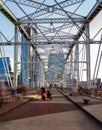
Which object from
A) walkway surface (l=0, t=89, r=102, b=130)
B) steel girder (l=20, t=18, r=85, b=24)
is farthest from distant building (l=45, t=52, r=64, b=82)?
walkway surface (l=0, t=89, r=102, b=130)

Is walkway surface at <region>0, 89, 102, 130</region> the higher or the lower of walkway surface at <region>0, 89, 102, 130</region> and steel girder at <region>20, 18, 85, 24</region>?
the lower

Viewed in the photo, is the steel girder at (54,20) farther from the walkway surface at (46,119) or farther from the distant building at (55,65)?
the distant building at (55,65)

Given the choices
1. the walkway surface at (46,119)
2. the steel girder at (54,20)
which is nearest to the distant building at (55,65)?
the steel girder at (54,20)

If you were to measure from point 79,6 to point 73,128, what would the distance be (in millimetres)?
30536

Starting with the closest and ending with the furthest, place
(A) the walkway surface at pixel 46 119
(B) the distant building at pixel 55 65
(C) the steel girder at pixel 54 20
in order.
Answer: (A) the walkway surface at pixel 46 119
(C) the steel girder at pixel 54 20
(B) the distant building at pixel 55 65

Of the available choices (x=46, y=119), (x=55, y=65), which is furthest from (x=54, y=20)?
(x=55, y=65)

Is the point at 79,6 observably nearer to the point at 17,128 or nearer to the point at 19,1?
the point at 19,1

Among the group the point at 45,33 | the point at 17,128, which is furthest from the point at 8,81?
the point at 17,128

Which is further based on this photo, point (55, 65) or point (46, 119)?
point (55, 65)

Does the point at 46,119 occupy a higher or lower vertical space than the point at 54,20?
lower

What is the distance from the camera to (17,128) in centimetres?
1273

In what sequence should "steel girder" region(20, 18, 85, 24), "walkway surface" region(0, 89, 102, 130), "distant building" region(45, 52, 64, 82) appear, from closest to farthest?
1. "walkway surface" region(0, 89, 102, 130)
2. "steel girder" region(20, 18, 85, 24)
3. "distant building" region(45, 52, 64, 82)

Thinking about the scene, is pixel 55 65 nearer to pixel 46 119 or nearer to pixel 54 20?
pixel 54 20

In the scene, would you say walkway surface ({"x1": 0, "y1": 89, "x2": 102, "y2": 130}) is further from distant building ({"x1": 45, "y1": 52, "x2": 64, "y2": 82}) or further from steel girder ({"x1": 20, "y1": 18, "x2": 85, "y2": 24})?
distant building ({"x1": 45, "y1": 52, "x2": 64, "y2": 82})
